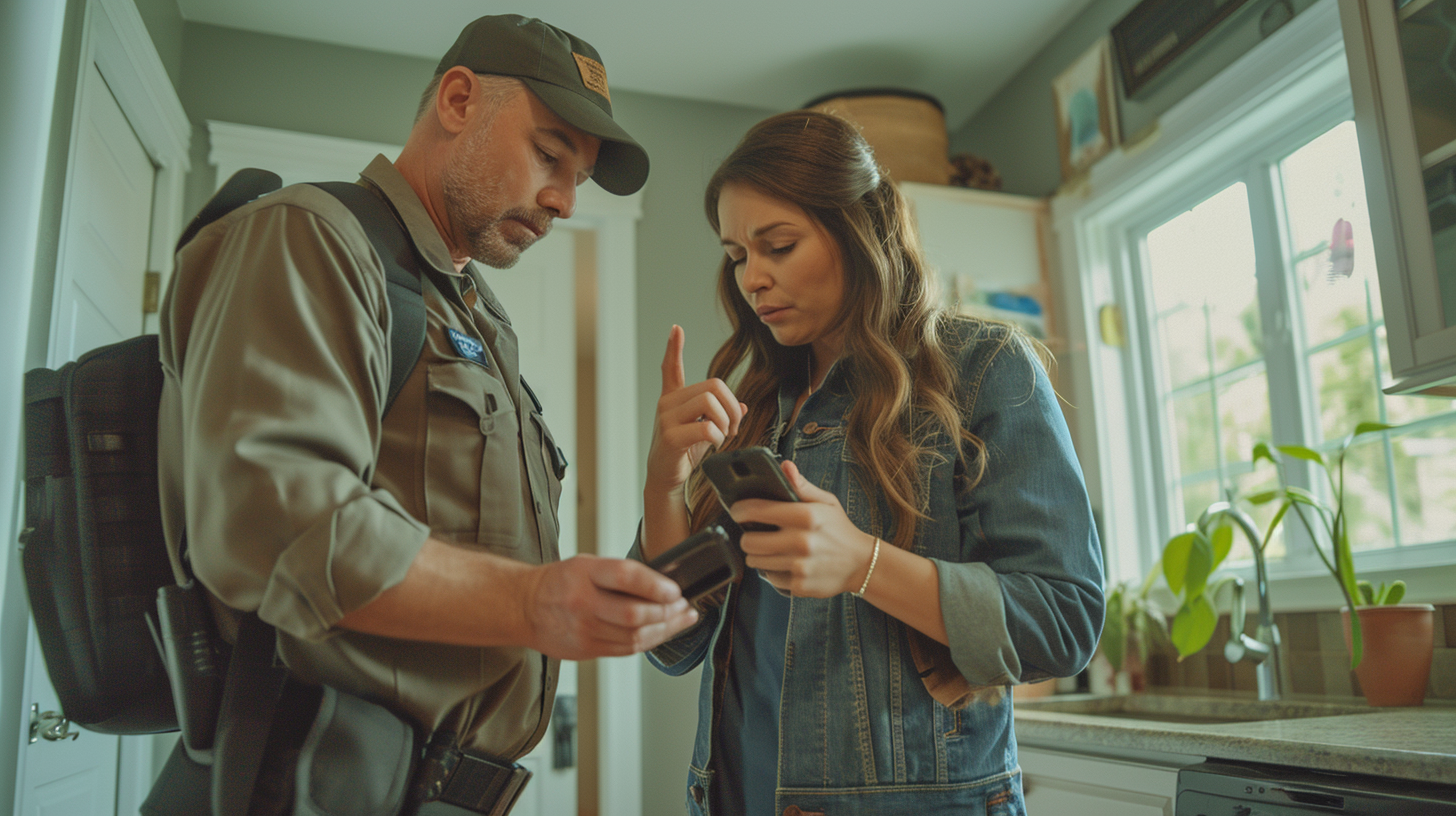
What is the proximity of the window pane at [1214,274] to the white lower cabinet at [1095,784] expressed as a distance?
1.25 meters

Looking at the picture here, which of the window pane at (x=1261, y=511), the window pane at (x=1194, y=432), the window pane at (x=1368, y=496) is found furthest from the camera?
the window pane at (x=1194, y=432)

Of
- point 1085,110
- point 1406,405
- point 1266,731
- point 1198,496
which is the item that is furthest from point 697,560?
point 1085,110

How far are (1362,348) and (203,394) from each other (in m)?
2.35

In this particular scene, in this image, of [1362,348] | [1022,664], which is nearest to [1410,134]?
[1362,348]

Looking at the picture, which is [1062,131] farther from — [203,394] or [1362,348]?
[203,394]

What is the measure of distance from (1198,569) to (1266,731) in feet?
1.95

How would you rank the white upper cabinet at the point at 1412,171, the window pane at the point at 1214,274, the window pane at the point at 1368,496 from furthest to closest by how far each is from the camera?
the window pane at the point at 1214,274 → the window pane at the point at 1368,496 → the white upper cabinet at the point at 1412,171

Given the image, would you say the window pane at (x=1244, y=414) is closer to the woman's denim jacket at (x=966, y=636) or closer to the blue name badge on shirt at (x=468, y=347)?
the woman's denim jacket at (x=966, y=636)

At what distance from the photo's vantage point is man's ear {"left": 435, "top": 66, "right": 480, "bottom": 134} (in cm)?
112

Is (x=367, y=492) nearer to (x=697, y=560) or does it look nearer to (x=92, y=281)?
(x=697, y=560)

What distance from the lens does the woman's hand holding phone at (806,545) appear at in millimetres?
851

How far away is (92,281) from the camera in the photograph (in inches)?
82.7

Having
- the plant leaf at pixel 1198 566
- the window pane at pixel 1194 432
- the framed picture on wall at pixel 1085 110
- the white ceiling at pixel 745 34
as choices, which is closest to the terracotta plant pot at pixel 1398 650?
the plant leaf at pixel 1198 566

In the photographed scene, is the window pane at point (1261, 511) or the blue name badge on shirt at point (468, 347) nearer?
the blue name badge on shirt at point (468, 347)
